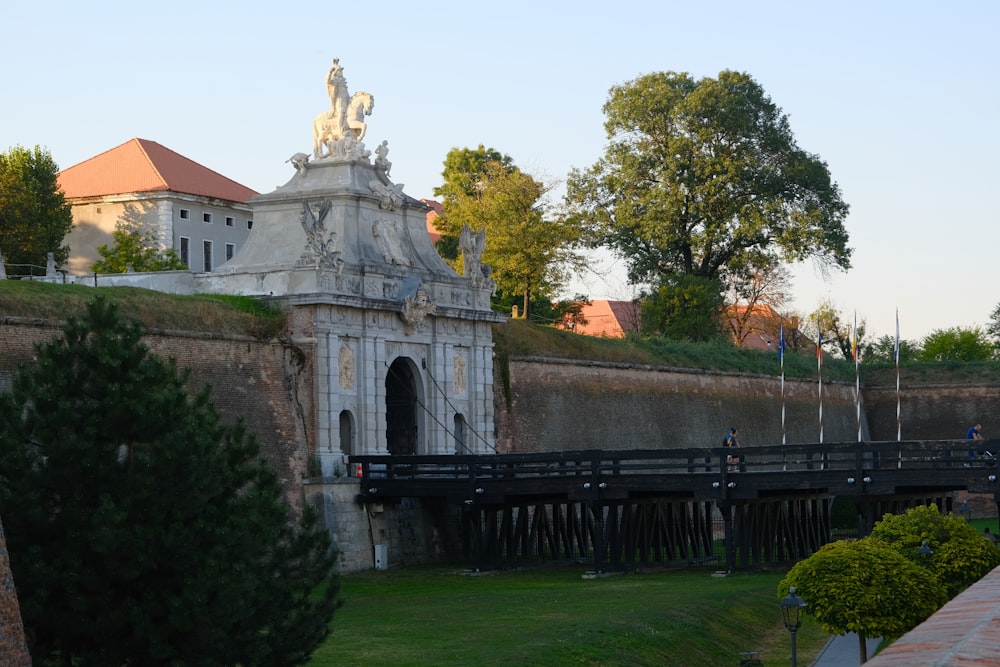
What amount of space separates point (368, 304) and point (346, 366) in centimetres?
144

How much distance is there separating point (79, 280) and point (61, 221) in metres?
21.9

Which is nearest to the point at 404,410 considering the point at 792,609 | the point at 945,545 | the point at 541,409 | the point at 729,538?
the point at 541,409

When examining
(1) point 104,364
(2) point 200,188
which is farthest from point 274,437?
(2) point 200,188

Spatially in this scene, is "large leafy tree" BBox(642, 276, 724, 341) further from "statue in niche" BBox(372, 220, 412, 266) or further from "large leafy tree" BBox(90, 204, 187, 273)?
"statue in niche" BBox(372, 220, 412, 266)

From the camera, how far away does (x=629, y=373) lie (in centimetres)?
4966

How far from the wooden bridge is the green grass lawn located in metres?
1.38

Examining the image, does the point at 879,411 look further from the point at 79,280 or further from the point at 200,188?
the point at 79,280

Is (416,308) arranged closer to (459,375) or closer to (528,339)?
(459,375)

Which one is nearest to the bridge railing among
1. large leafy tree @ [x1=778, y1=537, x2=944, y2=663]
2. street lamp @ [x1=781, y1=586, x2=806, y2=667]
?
large leafy tree @ [x1=778, y1=537, x2=944, y2=663]

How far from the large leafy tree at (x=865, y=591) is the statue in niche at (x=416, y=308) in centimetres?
1750

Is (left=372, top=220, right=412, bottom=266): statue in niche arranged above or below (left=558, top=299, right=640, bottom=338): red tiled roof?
below

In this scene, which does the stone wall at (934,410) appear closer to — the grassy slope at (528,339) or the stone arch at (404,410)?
the grassy slope at (528,339)

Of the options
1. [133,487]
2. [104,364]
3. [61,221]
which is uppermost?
[61,221]

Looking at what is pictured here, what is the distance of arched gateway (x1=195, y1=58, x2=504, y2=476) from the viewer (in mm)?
35656
